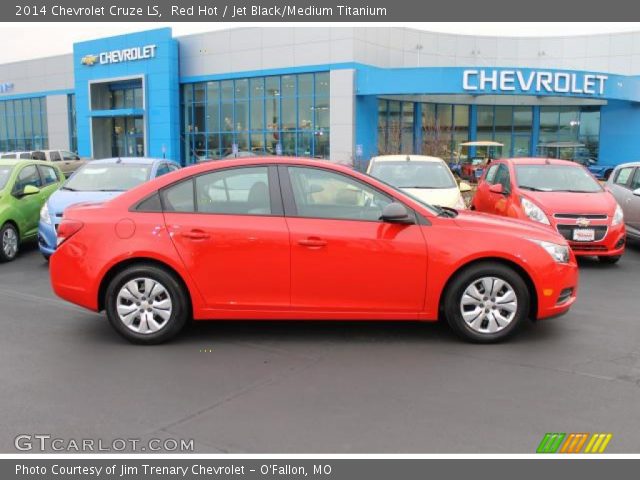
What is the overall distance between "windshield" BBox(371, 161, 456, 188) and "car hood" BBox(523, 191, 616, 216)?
5.61ft

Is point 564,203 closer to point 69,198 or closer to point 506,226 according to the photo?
point 506,226

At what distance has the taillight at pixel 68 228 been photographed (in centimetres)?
562

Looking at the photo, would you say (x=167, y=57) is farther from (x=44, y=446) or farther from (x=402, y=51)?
(x=44, y=446)

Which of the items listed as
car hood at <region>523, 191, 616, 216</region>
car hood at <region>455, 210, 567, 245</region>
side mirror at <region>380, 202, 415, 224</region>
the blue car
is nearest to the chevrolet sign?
the blue car

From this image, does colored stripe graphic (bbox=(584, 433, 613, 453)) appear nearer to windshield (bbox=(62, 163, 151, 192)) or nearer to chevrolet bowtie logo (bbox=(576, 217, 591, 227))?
chevrolet bowtie logo (bbox=(576, 217, 591, 227))

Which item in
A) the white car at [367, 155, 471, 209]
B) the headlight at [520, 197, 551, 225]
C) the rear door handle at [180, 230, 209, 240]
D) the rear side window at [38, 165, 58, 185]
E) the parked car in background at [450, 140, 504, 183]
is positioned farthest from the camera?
the parked car in background at [450, 140, 504, 183]

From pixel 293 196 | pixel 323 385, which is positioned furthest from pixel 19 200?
pixel 323 385

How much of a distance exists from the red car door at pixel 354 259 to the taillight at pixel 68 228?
192 centimetres

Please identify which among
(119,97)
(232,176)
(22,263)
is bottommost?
(22,263)

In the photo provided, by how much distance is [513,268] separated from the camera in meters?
5.55

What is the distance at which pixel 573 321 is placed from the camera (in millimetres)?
6391

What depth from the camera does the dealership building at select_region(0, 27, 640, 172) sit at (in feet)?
100.0

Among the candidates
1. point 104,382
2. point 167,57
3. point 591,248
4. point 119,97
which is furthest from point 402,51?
point 104,382

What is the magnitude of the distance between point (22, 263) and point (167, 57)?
28526mm
